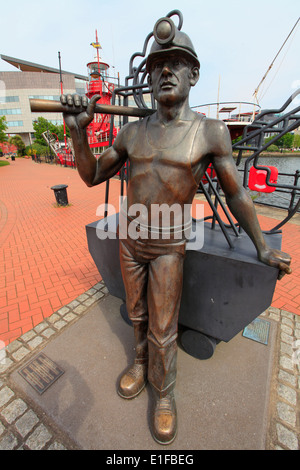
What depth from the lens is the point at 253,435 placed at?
1673 millimetres

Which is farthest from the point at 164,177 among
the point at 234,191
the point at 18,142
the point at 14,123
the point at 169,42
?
the point at 14,123

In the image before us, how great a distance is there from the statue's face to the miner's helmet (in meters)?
0.03

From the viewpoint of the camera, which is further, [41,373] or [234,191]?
[41,373]

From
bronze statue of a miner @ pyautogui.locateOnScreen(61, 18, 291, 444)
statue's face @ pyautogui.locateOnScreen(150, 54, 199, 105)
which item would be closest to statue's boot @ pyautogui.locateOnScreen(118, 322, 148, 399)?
bronze statue of a miner @ pyautogui.locateOnScreen(61, 18, 291, 444)

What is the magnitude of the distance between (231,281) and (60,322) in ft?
6.72

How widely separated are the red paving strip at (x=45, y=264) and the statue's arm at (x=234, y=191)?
189 cm

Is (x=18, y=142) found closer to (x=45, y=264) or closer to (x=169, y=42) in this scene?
(x=45, y=264)

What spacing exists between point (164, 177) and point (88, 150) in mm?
574

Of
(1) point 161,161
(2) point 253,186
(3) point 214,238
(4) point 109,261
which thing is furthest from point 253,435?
(2) point 253,186

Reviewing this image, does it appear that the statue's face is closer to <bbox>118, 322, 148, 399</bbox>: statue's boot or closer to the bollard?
<bbox>118, 322, 148, 399</bbox>: statue's boot

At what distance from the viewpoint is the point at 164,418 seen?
1.67m

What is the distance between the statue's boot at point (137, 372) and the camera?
1926 millimetres

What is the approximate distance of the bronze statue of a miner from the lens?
Answer: 138 cm

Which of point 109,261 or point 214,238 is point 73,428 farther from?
point 214,238
